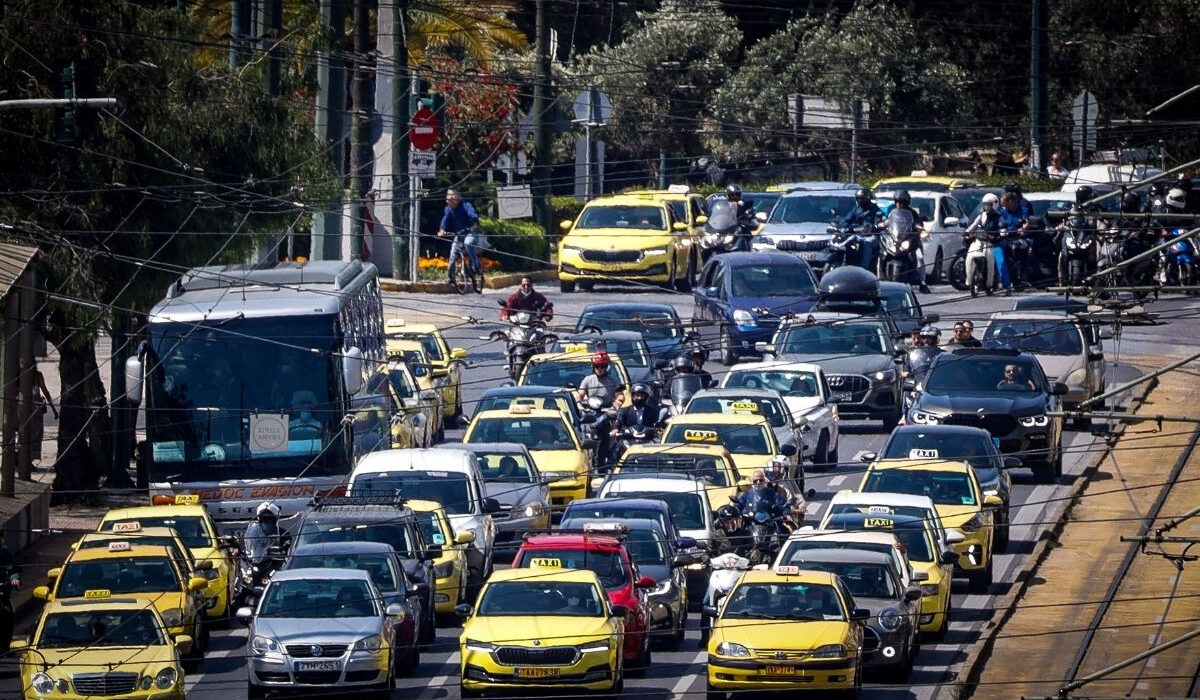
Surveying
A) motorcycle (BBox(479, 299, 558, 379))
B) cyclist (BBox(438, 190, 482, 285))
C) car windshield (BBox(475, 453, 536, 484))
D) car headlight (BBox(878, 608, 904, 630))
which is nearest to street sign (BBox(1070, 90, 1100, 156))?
motorcycle (BBox(479, 299, 558, 379))

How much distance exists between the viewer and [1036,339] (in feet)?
111

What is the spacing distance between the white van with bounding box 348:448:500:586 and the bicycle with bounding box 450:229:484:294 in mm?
16664

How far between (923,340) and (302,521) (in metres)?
13.6

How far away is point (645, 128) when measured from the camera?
59.9 metres

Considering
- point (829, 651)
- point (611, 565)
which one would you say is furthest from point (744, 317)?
point (829, 651)

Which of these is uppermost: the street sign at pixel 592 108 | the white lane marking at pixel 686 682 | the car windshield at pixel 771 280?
the street sign at pixel 592 108

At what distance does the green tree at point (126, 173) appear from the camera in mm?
27438

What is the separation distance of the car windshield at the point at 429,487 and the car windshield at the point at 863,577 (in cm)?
508

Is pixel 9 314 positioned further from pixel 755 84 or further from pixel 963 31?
pixel 963 31

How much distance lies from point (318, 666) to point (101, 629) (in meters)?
2.18

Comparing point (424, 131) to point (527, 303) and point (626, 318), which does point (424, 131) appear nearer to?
point (527, 303)

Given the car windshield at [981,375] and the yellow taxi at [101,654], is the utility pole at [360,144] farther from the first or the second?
the yellow taxi at [101,654]

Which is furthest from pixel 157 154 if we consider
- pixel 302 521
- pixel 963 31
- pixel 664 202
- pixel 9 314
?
pixel 963 31

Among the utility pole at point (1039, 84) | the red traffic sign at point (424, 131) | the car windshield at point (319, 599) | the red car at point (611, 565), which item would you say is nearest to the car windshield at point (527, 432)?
the red car at point (611, 565)
